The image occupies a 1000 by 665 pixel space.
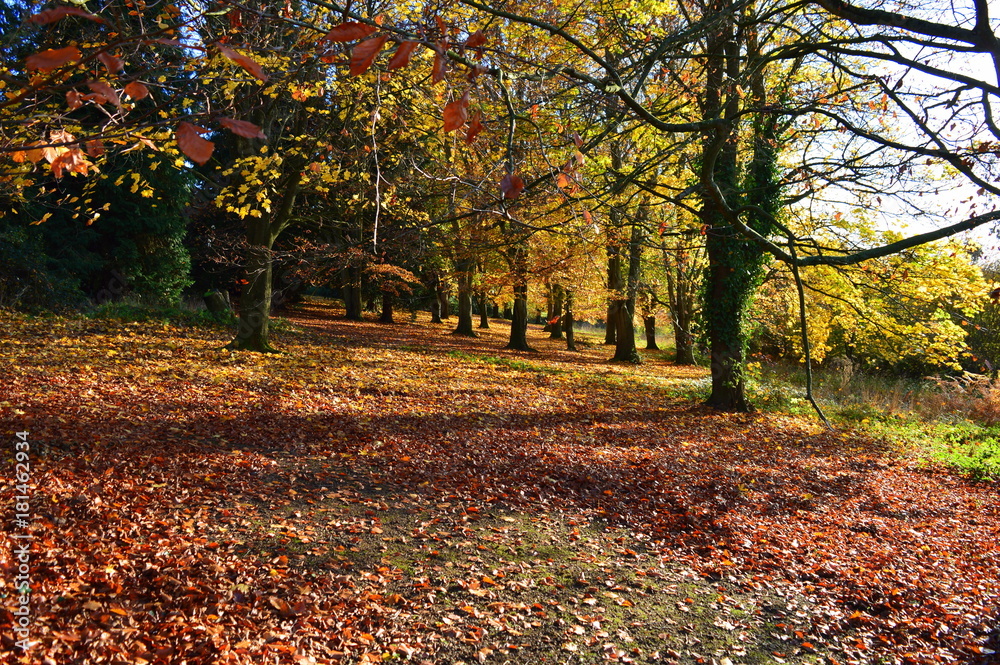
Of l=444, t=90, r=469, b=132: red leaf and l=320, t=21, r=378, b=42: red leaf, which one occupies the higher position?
l=320, t=21, r=378, b=42: red leaf

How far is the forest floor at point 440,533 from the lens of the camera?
3.51 meters

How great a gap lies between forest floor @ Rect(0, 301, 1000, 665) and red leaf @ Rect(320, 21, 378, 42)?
301 centimetres

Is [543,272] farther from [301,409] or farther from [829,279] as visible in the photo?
[301,409]

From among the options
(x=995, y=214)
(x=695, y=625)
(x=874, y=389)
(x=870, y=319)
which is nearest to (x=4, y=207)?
(x=695, y=625)

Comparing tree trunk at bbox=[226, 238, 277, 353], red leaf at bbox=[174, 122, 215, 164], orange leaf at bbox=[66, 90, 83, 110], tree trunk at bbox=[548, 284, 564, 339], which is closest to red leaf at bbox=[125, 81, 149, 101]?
orange leaf at bbox=[66, 90, 83, 110]

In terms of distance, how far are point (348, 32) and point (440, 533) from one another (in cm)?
442

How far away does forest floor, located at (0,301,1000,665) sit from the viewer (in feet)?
11.5

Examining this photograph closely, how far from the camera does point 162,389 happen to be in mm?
8141

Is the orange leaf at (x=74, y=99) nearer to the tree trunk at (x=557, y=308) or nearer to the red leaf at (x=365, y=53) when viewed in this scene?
the red leaf at (x=365, y=53)

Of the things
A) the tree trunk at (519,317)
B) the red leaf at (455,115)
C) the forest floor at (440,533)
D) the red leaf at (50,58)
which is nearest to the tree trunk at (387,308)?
the tree trunk at (519,317)

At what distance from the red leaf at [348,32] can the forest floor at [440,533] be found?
9.86ft

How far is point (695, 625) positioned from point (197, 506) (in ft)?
12.8

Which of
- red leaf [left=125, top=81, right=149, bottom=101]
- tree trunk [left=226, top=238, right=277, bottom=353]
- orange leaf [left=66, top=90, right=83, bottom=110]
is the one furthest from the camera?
tree trunk [left=226, top=238, right=277, bottom=353]

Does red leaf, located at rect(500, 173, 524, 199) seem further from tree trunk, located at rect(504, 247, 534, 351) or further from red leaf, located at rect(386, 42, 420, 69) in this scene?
tree trunk, located at rect(504, 247, 534, 351)
